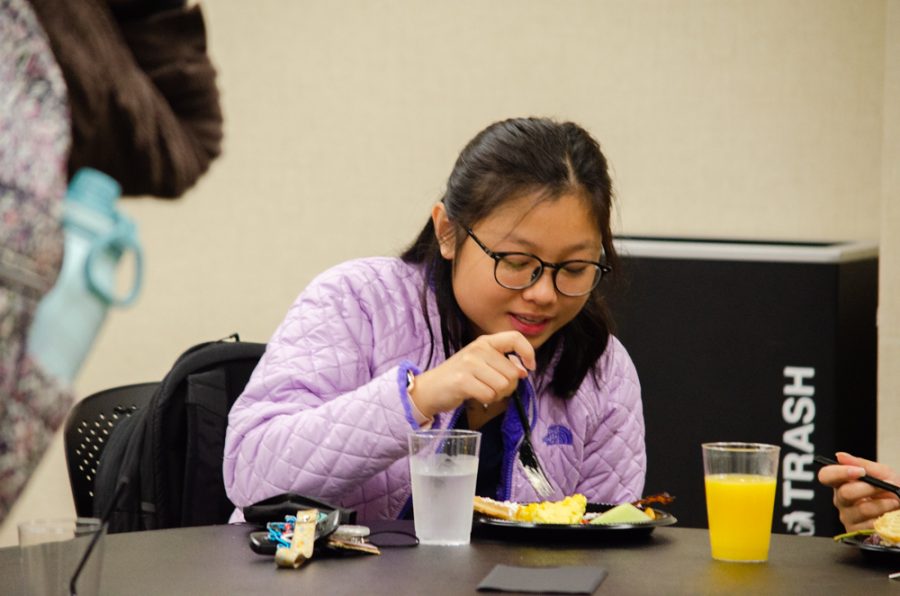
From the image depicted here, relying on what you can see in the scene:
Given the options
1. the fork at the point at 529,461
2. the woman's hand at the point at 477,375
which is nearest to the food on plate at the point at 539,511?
the woman's hand at the point at 477,375

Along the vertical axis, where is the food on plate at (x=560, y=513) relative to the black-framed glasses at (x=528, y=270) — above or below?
below

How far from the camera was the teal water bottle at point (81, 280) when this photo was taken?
418 millimetres

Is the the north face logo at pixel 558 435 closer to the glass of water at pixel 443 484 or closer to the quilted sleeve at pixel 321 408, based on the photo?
the quilted sleeve at pixel 321 408

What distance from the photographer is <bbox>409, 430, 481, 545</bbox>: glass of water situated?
1.23 m

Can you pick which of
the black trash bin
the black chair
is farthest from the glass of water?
the black trash bin

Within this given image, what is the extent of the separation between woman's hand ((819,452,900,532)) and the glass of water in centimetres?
43

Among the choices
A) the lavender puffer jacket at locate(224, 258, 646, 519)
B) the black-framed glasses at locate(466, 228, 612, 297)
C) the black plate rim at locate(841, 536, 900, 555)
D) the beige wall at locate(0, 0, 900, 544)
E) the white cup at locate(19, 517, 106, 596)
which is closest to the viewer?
the white cup at locate(19, 517, 106, 596)

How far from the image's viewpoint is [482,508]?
1329 millimetres

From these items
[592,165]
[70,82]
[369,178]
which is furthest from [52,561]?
[369,178]

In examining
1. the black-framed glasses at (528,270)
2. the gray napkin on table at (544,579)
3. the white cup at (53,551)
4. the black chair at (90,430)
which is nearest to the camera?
the white cup at (53,551)

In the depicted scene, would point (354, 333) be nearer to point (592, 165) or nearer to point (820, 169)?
point (592, 165)

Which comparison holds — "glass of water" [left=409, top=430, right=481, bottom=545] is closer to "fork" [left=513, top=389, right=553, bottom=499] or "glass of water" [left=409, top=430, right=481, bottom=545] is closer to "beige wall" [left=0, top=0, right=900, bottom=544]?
"fork" [left=513, top=389, right=553, bottom=499]

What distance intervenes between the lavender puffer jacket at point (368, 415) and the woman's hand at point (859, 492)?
1.28 feet

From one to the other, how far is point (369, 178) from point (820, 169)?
41.5 inches
